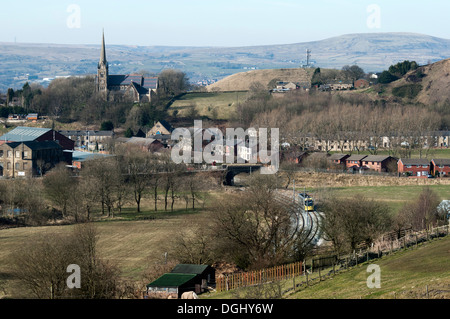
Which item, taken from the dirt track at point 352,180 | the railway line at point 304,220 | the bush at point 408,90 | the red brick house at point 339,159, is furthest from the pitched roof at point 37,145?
the bush at point 408,90

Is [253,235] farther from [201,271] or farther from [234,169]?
[234,169]

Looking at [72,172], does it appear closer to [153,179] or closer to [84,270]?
[153,179]

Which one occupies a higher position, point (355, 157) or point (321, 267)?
point (321, 267)

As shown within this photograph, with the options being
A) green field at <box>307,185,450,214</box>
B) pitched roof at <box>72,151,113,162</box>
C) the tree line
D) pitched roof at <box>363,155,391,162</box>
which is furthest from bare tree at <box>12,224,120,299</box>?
pitched roof at <box>363,155,391,162</box>

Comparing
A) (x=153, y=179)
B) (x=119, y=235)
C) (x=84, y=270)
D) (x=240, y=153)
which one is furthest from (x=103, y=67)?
(x=84, y=270)

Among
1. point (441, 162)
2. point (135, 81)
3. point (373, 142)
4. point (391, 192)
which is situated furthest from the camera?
point (135, 81)

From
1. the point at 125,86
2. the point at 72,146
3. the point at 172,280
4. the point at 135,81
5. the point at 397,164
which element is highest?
the point at 135,81

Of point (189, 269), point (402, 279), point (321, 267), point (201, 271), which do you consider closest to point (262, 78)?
point (321, 267)
